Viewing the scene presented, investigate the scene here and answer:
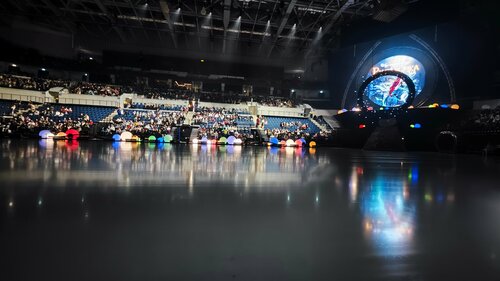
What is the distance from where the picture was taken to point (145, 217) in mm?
1814

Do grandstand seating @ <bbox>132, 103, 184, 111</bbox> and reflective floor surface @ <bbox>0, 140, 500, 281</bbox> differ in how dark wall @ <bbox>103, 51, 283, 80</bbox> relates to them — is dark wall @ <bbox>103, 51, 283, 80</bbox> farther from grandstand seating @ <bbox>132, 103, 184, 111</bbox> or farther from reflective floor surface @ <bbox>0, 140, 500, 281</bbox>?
reflective floor surface @ <bbox>0, 140, 500, 281</bbox>

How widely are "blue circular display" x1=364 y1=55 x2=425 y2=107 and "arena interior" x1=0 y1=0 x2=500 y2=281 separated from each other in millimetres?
109

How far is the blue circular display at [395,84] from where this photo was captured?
64.6 ft

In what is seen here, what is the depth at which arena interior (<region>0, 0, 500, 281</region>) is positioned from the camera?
1.35 meters

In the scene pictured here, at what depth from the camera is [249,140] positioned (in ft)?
67.4

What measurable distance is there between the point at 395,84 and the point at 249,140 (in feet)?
36.5

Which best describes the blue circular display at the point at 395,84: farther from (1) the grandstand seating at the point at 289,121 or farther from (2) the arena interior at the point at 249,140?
(1) the grandstand seating at the point at 289,121

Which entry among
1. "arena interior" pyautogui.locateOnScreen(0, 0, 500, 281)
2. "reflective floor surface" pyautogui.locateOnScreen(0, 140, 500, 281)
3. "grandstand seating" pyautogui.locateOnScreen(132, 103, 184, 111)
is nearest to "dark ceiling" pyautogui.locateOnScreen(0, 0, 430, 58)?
"arena interior" pyautogui.locateOnScreen(0, 0, 500, 281)

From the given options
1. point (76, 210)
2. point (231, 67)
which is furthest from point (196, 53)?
point (76, 210)

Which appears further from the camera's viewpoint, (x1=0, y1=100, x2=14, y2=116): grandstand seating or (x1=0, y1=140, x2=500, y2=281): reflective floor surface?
(x1=0, y1=100, x2=14, y2=116): grandstand seating

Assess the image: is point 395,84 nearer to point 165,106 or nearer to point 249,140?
point 249,140

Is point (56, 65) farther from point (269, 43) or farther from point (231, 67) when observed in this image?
point (269, 43)

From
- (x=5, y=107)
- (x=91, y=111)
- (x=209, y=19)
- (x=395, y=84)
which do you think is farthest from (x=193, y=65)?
(x=395, y=84)

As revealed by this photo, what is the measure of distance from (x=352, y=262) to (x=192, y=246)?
0.76 meters
